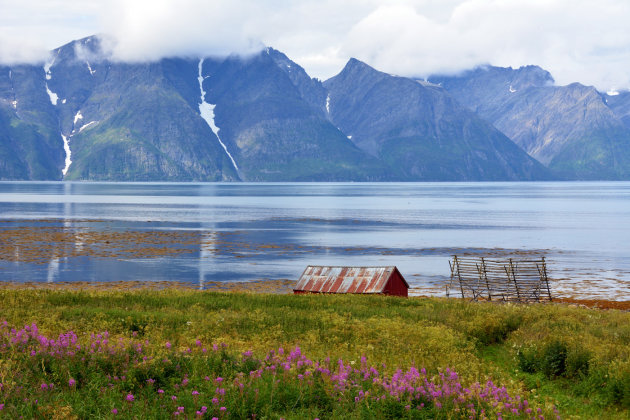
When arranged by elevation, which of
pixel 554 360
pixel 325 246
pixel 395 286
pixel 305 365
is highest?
pixel 305 365

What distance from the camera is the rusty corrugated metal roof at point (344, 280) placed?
126 feet

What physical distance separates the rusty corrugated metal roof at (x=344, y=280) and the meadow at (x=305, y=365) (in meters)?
12.5

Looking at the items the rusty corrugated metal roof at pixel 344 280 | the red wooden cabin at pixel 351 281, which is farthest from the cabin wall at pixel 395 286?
the rusty corrugated metal roof at pixel 344 280

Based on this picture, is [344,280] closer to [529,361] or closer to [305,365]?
[529,361]

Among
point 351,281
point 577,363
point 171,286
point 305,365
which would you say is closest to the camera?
point 305,365

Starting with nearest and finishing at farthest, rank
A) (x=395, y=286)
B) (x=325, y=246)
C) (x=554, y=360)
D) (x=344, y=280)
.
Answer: (x=554, y=360) < (x=344, y=280) < (x=395, y=286) < (x=325, y=246)

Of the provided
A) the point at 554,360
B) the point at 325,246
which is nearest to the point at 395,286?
the point at 554,360

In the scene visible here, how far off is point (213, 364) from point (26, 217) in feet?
417

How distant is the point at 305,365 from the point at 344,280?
26.1 metres

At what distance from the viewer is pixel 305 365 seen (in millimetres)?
13234

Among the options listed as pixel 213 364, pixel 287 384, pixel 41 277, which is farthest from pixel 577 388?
pixel 41 277

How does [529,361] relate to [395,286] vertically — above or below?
above

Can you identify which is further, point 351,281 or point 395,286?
point 395,286

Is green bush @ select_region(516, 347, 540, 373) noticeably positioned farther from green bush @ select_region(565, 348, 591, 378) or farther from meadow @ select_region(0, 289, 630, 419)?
green bush @ select_region(565, 348, 591, 378)
